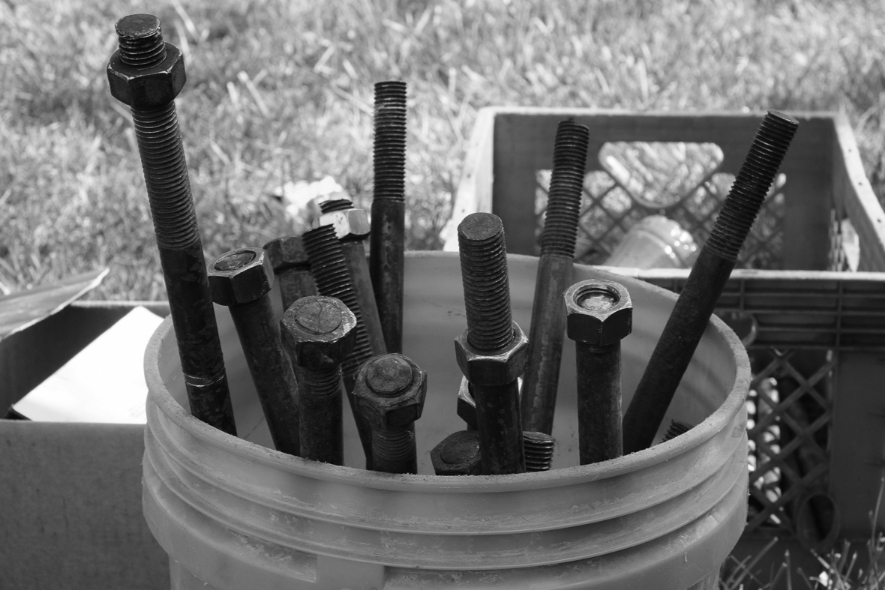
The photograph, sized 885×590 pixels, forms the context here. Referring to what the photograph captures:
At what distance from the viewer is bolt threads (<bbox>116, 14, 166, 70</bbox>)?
70cm

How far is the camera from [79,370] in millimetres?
1436

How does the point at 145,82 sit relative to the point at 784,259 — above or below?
above

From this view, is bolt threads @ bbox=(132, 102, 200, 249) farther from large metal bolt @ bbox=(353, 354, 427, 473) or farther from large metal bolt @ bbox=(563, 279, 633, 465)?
large metal bolt @ bbox=(563, 279, 633, 465)

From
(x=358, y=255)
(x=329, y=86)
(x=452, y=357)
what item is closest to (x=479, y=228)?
(x=358, y=255)

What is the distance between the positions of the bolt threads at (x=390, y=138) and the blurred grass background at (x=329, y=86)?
121 centimetres

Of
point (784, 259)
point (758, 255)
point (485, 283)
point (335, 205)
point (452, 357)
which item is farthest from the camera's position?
point (758, 255)

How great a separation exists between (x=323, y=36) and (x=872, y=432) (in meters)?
2.53

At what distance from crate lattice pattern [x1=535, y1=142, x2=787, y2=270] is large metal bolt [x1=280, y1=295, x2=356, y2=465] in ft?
4.38

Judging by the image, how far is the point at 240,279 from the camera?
32.4 inches

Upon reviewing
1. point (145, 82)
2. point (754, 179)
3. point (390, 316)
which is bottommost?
point (390, 316)

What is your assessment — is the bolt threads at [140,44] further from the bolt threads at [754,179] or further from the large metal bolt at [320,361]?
the bolt threads at [754,179]

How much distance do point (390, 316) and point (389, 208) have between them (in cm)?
Result: 12

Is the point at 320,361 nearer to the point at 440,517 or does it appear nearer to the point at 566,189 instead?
the point at 440,517

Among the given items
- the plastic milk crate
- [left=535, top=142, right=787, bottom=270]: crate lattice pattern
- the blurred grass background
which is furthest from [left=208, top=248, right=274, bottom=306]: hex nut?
the blurred grass background
